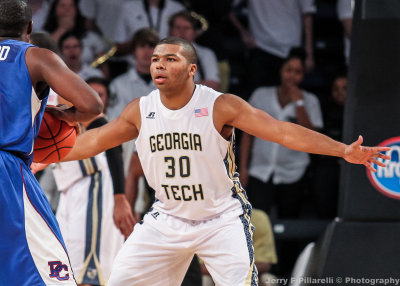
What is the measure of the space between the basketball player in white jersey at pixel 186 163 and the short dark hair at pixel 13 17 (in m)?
1.23

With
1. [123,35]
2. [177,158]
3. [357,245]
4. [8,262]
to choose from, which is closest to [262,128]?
[177,158]

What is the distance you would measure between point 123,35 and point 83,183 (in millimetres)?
2880

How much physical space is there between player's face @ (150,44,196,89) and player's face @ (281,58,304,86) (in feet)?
10.6

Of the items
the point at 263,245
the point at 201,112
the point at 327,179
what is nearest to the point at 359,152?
the point at 201,112

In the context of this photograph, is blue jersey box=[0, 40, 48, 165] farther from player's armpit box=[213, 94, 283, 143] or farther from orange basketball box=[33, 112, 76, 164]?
player's armpit box=[213, 94, 283, 143]

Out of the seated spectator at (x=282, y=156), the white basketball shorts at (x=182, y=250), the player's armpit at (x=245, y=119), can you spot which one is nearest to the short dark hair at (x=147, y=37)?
the seated spectator at (x=282, y=156)

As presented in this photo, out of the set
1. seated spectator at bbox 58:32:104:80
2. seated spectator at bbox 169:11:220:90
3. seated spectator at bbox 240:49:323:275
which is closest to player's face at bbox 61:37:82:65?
seated spectator at bbox 58:32:104:80

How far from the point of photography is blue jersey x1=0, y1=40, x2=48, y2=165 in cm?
341

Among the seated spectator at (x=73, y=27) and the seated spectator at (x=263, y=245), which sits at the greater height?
the seated spectator at (x=73, y=27)

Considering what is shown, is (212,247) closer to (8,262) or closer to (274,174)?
(8,262)

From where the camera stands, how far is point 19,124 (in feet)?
11.3

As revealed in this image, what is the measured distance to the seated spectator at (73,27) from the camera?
7.95 m

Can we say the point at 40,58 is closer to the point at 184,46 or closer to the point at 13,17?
the point at 13,17

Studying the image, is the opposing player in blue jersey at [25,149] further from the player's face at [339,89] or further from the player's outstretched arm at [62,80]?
the player's face at [339,89]
